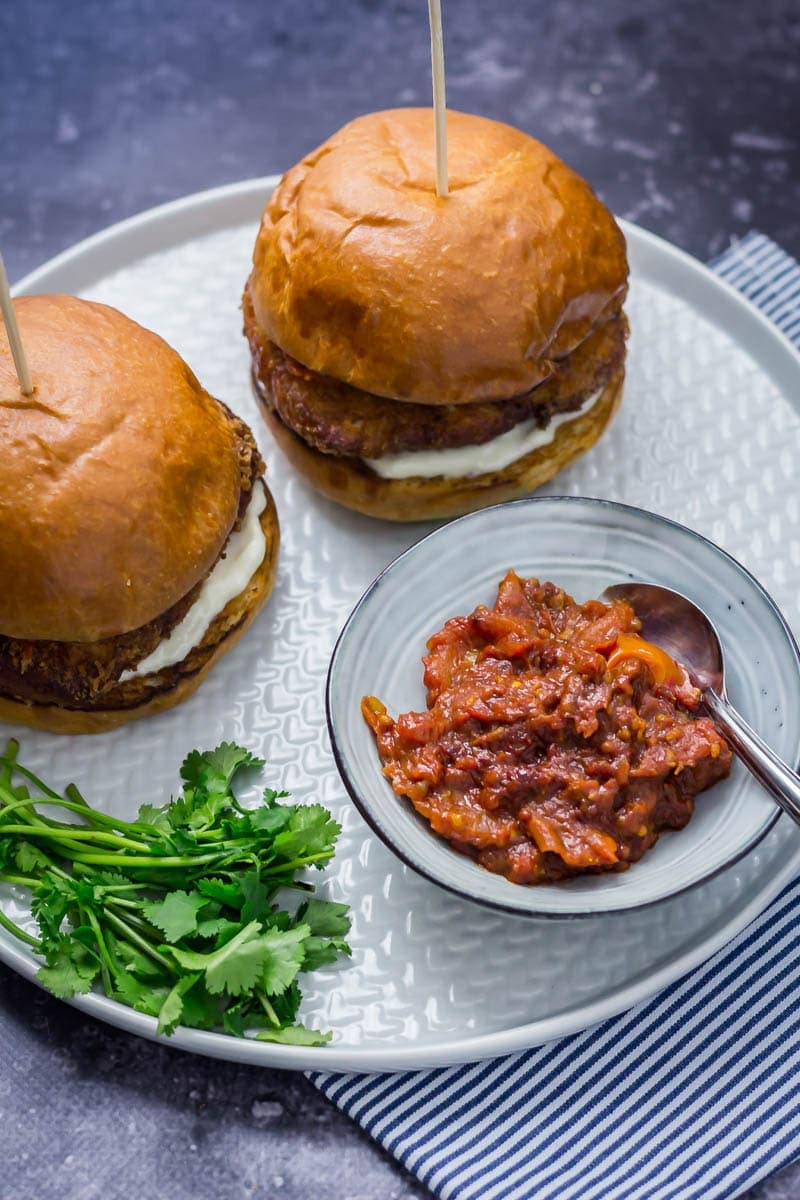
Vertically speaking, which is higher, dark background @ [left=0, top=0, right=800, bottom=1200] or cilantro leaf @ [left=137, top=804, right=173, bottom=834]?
dark background @ [left=0, top=0, right=800, bottom=1200]

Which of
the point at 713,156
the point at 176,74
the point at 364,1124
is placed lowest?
the point at 364,1124

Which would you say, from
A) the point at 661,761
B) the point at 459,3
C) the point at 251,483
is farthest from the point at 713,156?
the point at 661,761

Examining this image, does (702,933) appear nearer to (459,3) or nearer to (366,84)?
(366,84)

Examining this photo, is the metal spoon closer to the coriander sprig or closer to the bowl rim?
the bowl rim

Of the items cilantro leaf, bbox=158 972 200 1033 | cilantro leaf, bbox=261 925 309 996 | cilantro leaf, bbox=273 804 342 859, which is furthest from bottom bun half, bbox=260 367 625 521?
cilantro leaf, bbox=158 972 200 1033

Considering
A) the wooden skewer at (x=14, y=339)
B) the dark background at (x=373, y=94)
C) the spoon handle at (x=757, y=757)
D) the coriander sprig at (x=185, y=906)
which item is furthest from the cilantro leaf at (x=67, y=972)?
the dark background at (x=373, y=94)

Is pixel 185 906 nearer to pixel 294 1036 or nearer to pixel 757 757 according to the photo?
pixel 294 1036
